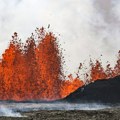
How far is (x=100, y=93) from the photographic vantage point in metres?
67.6

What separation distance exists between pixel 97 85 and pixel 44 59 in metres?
30.7

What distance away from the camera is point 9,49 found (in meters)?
Result: 103

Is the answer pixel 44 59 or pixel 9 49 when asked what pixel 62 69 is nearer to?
pixel 44 59

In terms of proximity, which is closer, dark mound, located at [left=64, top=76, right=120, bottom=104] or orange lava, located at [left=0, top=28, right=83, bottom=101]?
dark mound, located at [left=64, top=76, right=120, bottom=104]

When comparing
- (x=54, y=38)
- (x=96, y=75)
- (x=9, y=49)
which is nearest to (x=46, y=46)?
(x=54, y=38)

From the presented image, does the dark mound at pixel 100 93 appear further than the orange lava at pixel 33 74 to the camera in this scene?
No

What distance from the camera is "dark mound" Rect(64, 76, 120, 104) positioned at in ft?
212

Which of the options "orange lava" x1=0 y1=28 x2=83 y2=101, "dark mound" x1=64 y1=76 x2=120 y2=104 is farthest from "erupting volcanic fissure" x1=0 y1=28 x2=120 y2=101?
"dark mound" x1=64 y1=76 x2=120 y2=104

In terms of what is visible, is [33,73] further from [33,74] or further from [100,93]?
[100,93]

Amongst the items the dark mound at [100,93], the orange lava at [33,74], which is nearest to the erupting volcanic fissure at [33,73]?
the orange lava at [33,74]

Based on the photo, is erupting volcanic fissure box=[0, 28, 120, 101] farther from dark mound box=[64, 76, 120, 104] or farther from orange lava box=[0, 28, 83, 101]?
dark mound box=[64, 76, 120, 104]

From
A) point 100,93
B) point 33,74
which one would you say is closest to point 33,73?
point 33,74

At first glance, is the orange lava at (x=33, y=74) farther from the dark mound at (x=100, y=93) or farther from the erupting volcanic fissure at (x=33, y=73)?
the dark mound at (x=100, y=93)

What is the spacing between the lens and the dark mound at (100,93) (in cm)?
6475
